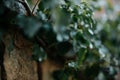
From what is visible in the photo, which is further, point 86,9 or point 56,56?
point 56,56

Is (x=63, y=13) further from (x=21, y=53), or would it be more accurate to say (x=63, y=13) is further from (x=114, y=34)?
(x=114, y=34)

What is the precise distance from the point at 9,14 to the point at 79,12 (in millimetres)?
341

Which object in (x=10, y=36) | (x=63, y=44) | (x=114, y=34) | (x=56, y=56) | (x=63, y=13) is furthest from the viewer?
(x=114, y=34)

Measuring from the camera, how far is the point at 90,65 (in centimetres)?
189

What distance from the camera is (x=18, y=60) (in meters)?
1.41

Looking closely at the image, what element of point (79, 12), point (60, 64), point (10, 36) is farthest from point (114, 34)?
point (10, 36)

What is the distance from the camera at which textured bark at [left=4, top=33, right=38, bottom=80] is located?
140cm

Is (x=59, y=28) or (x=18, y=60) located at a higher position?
(x=59, y=28)

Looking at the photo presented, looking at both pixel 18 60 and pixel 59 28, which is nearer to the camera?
pixel 59 28

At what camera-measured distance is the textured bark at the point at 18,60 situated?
1396mm

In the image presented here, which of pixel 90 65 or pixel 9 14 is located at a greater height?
pixel 9 14

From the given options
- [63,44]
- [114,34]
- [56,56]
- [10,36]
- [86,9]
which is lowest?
[114,34]

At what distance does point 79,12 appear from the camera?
4.57 feet

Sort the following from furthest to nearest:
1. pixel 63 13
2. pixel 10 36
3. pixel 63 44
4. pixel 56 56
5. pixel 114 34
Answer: pixel 114 34
pixel 56 56
pixel 63 44
pixel 10 36
pixel 63 13
